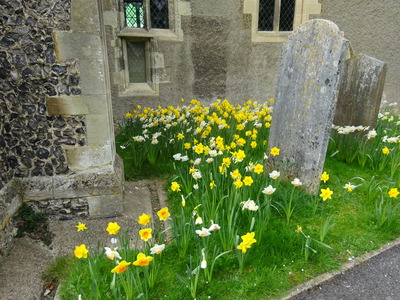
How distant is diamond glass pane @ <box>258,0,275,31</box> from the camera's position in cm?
705

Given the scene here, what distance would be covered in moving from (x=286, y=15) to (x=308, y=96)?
5.12 meters

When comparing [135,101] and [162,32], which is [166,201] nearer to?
[135,101]

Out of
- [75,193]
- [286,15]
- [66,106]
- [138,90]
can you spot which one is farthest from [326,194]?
[286,15]

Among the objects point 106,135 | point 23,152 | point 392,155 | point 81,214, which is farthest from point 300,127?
point 23,152

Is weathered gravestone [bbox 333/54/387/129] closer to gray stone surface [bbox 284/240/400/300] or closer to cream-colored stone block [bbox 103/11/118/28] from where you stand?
gray stone surface [bbox 284/240/400/300]

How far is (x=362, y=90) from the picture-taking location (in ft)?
14.6

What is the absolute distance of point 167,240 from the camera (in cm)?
280

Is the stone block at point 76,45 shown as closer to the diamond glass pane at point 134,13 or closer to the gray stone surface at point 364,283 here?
the gray stone surface at point 364,283

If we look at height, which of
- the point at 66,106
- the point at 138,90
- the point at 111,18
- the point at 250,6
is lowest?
the point at 138,90

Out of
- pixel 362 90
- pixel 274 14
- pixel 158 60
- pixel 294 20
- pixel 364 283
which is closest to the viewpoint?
pixel 364 283

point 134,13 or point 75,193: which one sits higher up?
point 134,13

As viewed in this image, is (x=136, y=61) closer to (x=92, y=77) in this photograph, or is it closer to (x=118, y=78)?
(x=118, y=78)

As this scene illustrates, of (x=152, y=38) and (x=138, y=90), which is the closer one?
(x=152, y=38)

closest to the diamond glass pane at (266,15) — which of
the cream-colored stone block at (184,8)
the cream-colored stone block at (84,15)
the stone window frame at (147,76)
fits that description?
the cream-colored stone block at (184,8)
